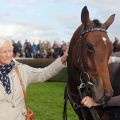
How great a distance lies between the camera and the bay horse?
5.70 metres

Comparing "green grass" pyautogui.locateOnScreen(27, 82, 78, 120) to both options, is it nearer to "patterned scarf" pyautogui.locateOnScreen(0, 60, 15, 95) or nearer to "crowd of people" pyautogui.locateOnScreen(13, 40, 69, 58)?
"patterned scarf" pyautogui.locateOnScreen(0, 60, 15, 95)

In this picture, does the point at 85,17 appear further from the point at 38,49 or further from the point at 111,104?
the point at 38,49

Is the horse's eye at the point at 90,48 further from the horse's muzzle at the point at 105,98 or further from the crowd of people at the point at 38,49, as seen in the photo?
the crowd of people at the point at 38,49

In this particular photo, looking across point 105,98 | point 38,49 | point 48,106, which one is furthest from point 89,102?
point 38,49

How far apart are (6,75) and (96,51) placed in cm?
114

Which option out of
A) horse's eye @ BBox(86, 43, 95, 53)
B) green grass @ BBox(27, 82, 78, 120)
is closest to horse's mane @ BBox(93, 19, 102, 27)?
horse's eye @ BBox(86, 43, 95, 53)

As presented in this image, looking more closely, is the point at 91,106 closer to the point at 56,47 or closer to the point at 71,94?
the point at 71,94

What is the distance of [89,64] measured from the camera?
5.90m

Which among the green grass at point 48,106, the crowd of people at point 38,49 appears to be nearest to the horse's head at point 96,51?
the green grass at point 48,106

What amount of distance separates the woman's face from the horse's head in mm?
904

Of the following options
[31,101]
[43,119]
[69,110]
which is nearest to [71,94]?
[43,119]

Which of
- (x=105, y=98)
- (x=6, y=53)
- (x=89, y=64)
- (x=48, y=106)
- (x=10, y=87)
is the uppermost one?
(x=6, y=53)

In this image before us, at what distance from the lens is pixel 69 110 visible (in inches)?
565

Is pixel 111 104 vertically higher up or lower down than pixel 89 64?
lower down
